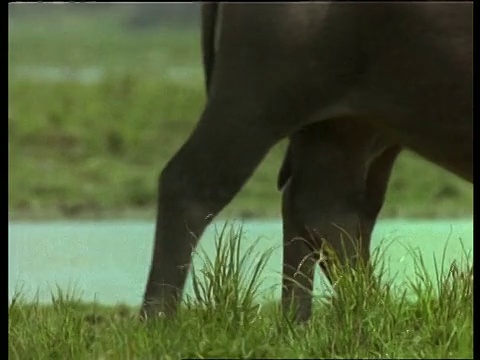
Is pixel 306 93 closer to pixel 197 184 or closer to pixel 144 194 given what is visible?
pixel 197 184

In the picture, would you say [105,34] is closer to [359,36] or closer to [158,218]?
[158,218]

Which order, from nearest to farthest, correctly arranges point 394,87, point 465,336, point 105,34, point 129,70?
point 465,336 < point 394,87 < point 105,34 < point 129,70

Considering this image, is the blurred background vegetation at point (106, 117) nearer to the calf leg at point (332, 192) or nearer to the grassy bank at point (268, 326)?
the calf leg at point (332, 192)

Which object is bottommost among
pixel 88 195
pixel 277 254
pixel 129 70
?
pixel 277 254

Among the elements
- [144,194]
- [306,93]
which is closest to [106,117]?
[144,194]

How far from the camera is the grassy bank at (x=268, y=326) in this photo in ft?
3.04

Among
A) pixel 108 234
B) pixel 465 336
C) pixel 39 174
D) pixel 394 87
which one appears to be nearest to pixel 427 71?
pixel 394 87

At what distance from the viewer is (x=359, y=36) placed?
101cm

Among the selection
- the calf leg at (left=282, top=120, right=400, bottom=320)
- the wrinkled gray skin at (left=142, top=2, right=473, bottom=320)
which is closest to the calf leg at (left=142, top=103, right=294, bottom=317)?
the wrinkled gray skin at (left=142, top=2, right=473, bottom=320)

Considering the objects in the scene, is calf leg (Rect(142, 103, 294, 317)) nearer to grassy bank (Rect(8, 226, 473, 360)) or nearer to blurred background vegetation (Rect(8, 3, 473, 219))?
grassy bank (Rect(8, 226, 473, 360))

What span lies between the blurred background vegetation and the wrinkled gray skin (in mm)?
326

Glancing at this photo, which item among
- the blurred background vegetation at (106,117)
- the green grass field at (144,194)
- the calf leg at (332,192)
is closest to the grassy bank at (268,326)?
the green grass field at (144,194)

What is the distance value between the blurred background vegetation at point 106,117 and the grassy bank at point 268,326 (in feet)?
1.25

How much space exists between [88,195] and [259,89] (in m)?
0.71
